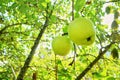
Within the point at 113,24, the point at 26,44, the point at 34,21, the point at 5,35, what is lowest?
the point at 26,44

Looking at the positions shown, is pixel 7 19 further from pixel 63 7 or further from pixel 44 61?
pixel 44 61

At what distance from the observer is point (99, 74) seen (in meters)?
2.28

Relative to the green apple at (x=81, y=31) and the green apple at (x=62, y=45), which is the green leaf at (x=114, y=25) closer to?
the green apple at (x=81, y=31)

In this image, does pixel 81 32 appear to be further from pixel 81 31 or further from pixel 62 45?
pixel 62 45

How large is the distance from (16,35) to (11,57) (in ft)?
2.06

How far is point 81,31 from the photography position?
60.8 inches

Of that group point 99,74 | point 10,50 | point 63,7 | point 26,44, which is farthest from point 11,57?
point 99,74

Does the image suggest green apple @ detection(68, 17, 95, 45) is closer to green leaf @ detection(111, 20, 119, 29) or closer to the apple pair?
the apple pair

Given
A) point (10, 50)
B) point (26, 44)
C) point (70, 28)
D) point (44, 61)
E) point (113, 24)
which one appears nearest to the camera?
point (70, 28)

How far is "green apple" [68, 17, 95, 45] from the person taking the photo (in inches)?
60.4

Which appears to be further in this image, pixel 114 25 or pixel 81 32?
pixel 114 25

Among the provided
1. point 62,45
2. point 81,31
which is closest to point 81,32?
point 81,31

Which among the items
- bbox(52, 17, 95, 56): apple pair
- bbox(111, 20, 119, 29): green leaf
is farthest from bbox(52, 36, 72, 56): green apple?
bbox(111, 20, 119, 29): green leaf

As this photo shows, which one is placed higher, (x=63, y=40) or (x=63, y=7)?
(x=63, y=40)
